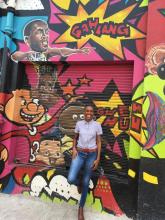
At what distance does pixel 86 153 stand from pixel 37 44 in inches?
104

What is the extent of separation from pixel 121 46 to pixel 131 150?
6.57ft

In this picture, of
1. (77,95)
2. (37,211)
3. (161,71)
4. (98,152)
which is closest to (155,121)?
(161,71)

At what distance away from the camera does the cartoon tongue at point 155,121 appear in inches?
210

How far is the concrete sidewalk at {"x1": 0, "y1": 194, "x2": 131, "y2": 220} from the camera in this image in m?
5.43

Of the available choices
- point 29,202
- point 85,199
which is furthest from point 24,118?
point 85,199

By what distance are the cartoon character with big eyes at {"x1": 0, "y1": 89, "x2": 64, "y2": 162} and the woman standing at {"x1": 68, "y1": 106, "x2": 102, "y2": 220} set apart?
1222 mm

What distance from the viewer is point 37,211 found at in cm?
566

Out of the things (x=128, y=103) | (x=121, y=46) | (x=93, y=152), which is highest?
(x=121, y=46)

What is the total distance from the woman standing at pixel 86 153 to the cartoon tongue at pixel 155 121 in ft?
2.95

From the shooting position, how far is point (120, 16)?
6.01 m

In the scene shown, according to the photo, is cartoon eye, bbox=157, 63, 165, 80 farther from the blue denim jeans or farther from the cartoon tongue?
the blue denim jeans

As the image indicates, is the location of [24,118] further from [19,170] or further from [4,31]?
[4,31]

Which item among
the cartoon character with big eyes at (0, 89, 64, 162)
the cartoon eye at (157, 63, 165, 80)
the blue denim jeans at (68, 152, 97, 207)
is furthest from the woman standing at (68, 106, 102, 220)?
the cartoon eye at (157, 63, 165, 80)

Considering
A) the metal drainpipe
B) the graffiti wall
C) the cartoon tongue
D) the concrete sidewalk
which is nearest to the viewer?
the cartoon tongue
